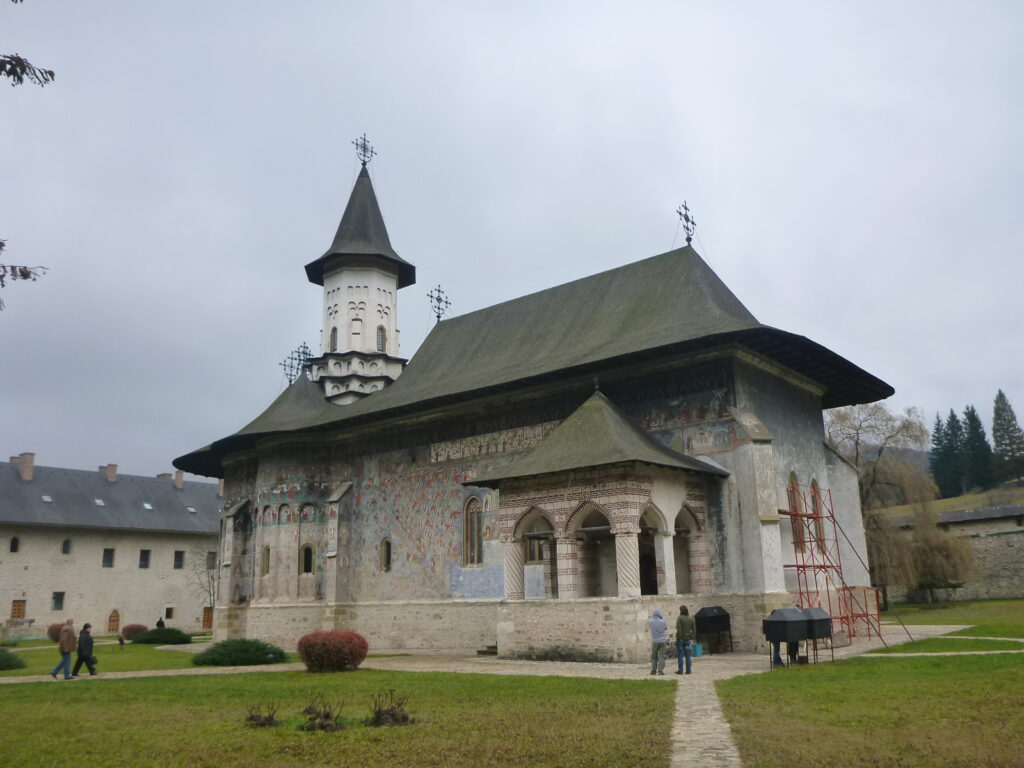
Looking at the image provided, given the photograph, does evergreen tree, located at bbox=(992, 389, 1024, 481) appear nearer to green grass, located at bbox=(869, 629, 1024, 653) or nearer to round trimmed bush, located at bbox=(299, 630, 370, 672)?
green grass, located at bbox=(869, 629, 1024, 653)

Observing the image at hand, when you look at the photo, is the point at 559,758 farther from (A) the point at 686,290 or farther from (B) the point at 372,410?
(B) the point at 372,410

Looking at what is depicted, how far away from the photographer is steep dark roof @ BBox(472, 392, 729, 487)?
16.3 m

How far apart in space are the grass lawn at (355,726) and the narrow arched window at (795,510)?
822cm

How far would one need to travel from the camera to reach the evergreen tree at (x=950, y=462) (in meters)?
71.7

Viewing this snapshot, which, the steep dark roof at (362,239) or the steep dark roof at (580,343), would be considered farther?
the steep dark roof at (362,239)

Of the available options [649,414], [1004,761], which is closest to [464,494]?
[649,414]

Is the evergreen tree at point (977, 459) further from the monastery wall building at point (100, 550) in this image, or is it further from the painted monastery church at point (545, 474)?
the monastery wall building at point (100, 550)

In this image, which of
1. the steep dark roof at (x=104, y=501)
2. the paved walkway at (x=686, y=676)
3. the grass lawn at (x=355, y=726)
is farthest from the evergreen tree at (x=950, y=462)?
the grass lawn at (x=355, y=726)

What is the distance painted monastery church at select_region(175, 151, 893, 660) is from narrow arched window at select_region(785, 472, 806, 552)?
6 cm

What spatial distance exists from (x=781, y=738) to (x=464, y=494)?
599 inches

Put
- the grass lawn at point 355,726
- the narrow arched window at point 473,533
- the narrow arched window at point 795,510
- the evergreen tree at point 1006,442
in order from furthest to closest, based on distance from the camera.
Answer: the evergreen tree at point 1006,442 → the narrow arched window at point 473,533 → the narrow arched window at point 795,510 → the grass lawn at point 355,726

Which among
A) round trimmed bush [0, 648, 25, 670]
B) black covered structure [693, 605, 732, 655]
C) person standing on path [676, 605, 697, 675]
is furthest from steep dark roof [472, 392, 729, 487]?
round trimmed bush [0, 648, 25, 670]

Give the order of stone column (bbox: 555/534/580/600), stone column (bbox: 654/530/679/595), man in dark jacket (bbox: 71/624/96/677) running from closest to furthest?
man in dark jacket (bbox: 71/624/96/677)
stone column (bbox: 654/530/679/595)
stone column (bbox: 555/534/580/600)

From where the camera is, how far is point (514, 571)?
703 inches
